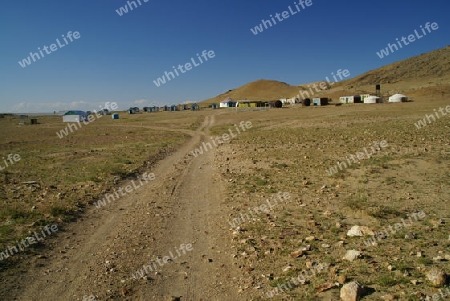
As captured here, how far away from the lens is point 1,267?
6645 mm

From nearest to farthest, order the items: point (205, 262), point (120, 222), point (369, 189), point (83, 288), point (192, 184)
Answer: point (83, 288) < point (205, 262) < point (120, 222) < point (369, 189) < point (192, 184)

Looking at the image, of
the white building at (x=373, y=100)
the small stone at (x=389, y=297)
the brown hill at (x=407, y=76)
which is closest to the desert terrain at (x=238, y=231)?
the small stone at (x=389, y=297)

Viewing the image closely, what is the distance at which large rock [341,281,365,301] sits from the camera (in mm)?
4855

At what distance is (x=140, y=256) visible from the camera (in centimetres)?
711

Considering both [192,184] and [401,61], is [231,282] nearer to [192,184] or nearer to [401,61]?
[192,184]

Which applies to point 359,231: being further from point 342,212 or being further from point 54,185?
point 54,185

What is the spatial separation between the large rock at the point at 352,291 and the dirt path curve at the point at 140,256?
179cm

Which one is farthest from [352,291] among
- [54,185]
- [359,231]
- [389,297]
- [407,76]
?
[407,76]

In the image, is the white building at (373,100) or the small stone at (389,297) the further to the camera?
the white building at (373,100)

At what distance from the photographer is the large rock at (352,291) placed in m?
4.86

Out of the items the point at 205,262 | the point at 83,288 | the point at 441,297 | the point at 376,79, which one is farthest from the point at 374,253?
the point at 376,79

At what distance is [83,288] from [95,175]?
10.1 metres

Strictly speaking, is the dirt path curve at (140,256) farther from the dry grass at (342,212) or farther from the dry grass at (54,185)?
the dry grass at (54,185)

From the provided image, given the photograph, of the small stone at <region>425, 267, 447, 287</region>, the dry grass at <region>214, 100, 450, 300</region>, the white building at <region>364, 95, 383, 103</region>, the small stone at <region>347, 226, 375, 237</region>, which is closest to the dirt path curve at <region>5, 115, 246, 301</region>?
the dry grass at <region>214, 100, 450, 300</region>
